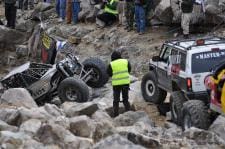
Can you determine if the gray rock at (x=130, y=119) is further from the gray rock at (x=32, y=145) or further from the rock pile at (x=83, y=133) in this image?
the gray rock at (x=32, y=145)

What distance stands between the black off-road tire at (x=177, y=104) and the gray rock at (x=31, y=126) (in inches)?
158

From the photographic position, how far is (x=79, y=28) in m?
25.8

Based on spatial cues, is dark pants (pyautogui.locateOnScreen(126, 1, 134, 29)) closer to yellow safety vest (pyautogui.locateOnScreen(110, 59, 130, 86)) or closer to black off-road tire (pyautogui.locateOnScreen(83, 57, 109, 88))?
black off-road tire (pyautogui.locateOnScreen(83, 57, 109, 88))

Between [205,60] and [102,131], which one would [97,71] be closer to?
[205,60]

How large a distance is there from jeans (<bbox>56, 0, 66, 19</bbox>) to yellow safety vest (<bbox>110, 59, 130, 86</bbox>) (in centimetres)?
1191

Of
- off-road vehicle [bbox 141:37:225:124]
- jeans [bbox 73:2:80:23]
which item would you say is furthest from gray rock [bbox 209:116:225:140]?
jeans [bbox 73:2:80:23]

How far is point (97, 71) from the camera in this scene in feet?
Result: 58.7

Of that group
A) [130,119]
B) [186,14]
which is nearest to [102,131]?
[130,119]

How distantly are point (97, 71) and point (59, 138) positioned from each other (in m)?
8.71

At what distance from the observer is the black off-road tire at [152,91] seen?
16406 millimetres

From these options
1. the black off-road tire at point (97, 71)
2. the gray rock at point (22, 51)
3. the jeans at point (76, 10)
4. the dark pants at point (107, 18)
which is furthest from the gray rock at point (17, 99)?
the gray rock at point (22, 51)

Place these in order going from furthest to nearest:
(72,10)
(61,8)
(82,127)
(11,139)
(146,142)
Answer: (61,8) < (72,10) < (82,127) < (146,142) < (11,139)

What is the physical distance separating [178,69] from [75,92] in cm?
361

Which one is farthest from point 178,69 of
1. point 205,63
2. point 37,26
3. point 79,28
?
point 37,26
